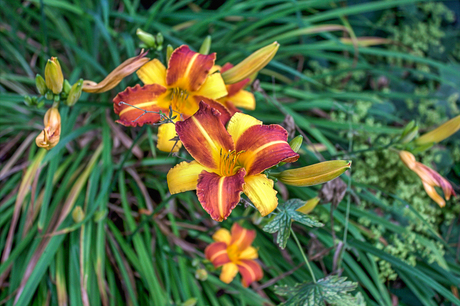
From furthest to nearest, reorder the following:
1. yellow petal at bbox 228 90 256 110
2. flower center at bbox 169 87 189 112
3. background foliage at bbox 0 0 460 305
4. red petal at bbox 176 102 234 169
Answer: background foliage at bbox 0 0 460 305
yellow petal at bbox 228 90 256 110
flower center at bbox 169 87 189 112
red petal at bbox 176 102 234 169

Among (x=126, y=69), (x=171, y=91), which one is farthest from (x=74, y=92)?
(x=171, y=91)

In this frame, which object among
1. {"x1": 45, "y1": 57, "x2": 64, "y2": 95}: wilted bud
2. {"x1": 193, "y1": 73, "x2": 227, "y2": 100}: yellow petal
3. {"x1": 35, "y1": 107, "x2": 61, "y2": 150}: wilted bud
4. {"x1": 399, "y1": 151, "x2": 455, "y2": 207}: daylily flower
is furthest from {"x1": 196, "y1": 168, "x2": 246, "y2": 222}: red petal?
{"x1": 399, "y1": 151, "x2": 455, "y2": 207}: daylily flower

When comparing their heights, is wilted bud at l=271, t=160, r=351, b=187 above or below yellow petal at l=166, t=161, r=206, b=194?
below

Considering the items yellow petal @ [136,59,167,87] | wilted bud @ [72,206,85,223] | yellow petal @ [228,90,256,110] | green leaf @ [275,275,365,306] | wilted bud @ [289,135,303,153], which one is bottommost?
green leaf @ [275,275,365,306]

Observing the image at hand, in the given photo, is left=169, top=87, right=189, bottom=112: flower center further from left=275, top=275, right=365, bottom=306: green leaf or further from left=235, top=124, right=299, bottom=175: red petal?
left=275, top=275, right=365, bottom=306: green leaf

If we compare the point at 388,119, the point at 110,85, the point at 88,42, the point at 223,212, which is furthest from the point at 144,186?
the point at 388,119

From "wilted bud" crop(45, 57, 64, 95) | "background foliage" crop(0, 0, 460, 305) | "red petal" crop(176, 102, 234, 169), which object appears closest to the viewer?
"red petal" crop(176, 102, 234, 169)

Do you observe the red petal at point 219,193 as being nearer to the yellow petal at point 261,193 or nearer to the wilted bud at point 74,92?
the yellow petal at point 261,193
